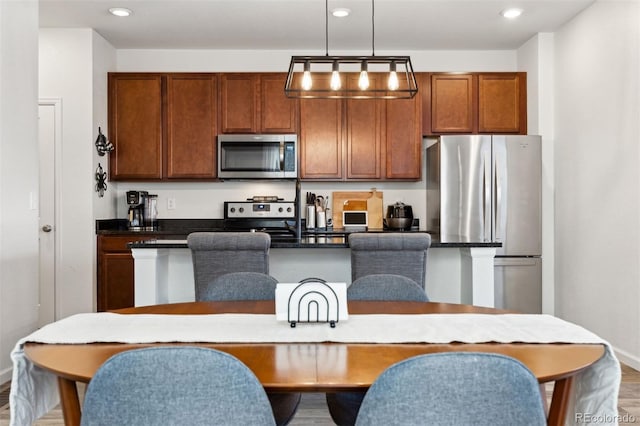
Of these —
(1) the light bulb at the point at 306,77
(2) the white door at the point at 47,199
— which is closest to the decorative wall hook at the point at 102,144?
(2) the white door at the point at 47,199

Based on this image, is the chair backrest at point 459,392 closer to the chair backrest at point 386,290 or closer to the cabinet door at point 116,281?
the chair backrest at point 386,290

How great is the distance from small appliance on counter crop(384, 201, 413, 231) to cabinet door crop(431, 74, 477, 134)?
0.85 metres

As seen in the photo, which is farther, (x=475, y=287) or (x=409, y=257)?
(x=475, y=287)

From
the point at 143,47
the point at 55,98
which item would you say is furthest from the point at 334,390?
the point at 143,47

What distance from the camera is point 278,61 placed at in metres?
4.84

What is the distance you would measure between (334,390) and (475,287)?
202cm

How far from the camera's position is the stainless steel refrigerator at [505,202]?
4219 millimetres

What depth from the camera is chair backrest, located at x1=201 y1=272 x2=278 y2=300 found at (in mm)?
2080

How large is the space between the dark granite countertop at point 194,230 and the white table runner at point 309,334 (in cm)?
115

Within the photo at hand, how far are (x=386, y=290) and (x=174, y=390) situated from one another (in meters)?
1.26

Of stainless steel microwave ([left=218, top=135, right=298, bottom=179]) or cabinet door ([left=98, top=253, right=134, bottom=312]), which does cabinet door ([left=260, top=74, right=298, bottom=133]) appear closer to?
stainless steel microwave ([left=218, top=135, right=298, bottom=179])

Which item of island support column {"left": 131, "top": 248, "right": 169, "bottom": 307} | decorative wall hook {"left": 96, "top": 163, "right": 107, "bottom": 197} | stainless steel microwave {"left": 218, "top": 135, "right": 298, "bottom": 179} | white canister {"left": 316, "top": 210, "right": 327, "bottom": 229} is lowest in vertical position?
island support column {"left": 131, "top": 248, "right": 169, "bottom": 307}

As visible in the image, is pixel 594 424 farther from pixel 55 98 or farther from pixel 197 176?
pixel 55 98

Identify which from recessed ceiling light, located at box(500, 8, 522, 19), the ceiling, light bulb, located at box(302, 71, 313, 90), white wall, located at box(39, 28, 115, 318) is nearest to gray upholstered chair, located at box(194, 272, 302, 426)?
light bulb, located at box(302, 71, 313, 90)
